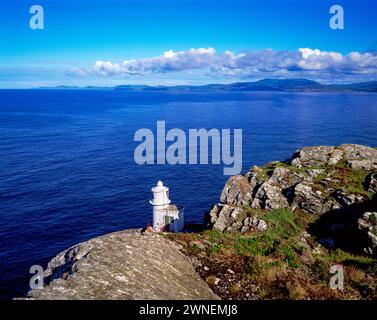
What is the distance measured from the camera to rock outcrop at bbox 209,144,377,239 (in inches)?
1372

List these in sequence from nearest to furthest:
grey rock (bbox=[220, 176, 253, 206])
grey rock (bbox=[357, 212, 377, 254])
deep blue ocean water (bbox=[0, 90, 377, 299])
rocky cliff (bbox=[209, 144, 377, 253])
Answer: grey rock (bbox=[357, 212, 377, 254])
rocky cliff (bbox=[209, 144, 377, 253])
grey rock (bbox=[220, 176, 253, 206])
deep blue ocean water (bbox=[0, 90, 377, 299])

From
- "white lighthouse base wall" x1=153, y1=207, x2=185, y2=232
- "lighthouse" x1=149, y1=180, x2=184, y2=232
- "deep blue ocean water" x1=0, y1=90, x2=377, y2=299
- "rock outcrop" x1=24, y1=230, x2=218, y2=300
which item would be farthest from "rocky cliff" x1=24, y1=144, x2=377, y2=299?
"deep blue ocean water" x1=0, y1=90, x2=377, y2=299

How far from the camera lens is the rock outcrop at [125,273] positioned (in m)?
15.5

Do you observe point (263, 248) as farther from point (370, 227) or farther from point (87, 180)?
point (87, 180)

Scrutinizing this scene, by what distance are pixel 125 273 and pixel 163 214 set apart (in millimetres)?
22085

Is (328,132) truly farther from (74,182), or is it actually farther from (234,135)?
(74,182)

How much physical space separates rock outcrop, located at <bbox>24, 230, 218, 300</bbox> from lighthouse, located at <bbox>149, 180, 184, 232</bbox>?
44.5ft

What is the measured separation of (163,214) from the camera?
131 feet

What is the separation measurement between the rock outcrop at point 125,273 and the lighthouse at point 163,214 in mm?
13577

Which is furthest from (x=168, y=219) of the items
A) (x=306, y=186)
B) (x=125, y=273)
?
(x=125, y=273)

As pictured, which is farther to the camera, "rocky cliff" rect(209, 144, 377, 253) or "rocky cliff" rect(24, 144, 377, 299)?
"rocky cliff" rect(209, 144, 377, 253)

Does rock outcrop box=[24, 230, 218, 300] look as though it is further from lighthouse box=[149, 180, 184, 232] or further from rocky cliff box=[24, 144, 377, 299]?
lighthouse box=[149, 180, 184, 232]
